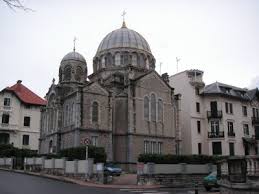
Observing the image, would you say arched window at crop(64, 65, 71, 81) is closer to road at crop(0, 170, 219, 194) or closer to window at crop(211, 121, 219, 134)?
window at crop(211, 121, 219, 134)

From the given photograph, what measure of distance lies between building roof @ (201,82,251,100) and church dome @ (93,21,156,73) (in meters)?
8.95

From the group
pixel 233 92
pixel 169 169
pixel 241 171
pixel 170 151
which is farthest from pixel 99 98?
pixel 241 171

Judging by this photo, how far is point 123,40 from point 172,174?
2560 centimetres

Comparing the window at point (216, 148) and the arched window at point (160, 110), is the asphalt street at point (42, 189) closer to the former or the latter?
the arched window at point (160, 110)

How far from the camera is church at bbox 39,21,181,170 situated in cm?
A: 4141

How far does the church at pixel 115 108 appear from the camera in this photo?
136ft

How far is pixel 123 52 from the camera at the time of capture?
167 ft

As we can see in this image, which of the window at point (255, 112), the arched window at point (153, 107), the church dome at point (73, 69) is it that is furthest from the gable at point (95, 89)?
the window at point (255, 112)

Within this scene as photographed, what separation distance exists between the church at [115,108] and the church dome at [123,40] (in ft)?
0.52

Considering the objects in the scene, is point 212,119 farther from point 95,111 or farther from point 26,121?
point 26,121

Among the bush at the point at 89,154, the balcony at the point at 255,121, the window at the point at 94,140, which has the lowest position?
the bush at the point at 89,154

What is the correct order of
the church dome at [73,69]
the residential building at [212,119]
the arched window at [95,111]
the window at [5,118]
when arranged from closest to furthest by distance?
the arched window at [95,111] < the church dome at [73,69] < the residential building at [212,119] < the window at [5,118]

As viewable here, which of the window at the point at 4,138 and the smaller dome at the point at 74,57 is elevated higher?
the smaller dome at the point at 74,57

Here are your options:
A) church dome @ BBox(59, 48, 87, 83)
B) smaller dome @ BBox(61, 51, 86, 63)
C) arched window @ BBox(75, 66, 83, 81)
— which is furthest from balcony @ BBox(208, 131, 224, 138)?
smaller dome @ BBox(61, 51, 86, 63)
